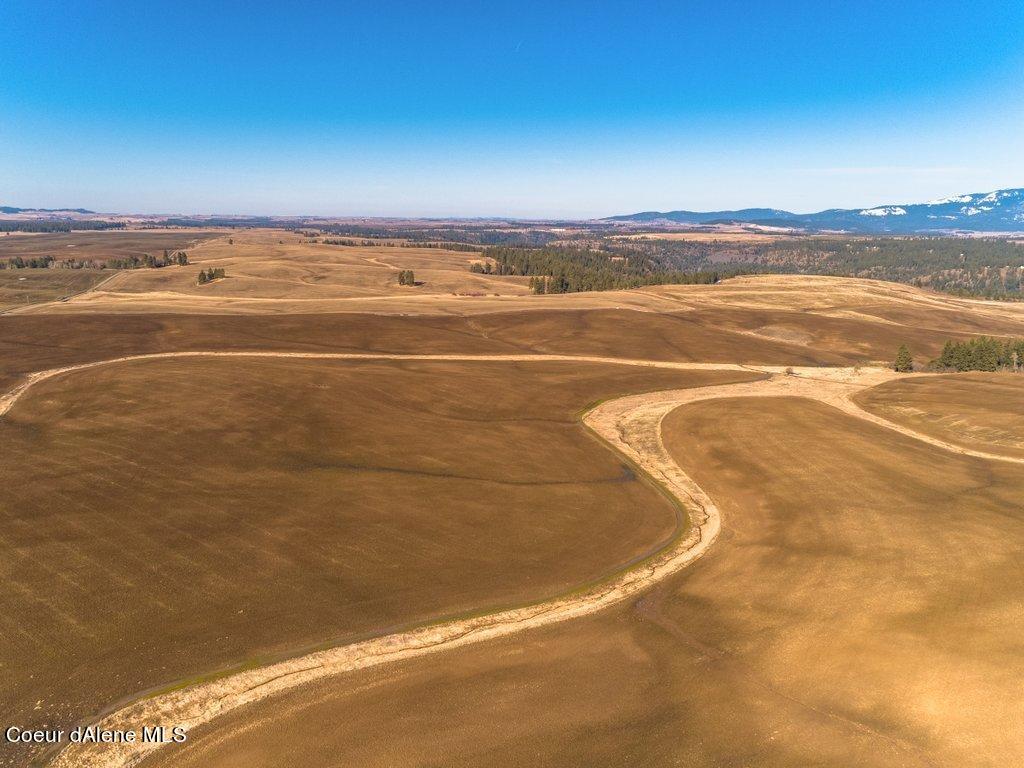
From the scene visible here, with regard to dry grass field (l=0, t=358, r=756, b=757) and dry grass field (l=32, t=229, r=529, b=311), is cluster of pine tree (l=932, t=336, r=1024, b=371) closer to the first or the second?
dry grass field (l=0, t=358, r=756, b=757)

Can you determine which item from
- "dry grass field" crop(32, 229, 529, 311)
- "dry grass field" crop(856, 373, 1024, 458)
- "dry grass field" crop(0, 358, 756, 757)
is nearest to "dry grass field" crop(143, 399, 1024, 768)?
"dry grass field" crop(0, 358, 756, 757)

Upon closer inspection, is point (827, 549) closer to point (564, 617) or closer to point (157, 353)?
point (564, 617)

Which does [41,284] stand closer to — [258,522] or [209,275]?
[209,275]

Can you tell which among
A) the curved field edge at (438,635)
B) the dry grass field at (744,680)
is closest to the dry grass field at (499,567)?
the dry grass field at (744,680)

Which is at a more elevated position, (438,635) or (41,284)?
(41,284)

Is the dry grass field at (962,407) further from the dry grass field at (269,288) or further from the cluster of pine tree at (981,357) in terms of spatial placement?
the dry grass field at (269,288)

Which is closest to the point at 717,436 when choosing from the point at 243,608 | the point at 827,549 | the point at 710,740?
the point at 827,549

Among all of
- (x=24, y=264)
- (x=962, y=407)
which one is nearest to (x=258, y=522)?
(x=962, y=407)
